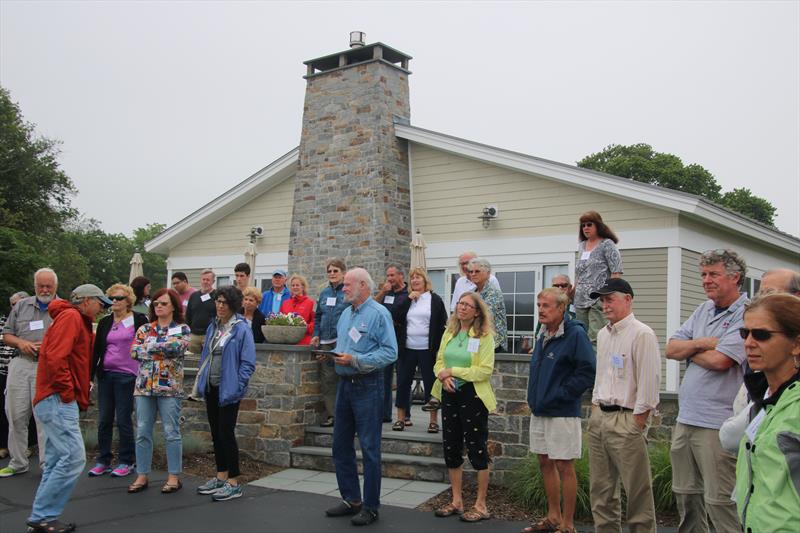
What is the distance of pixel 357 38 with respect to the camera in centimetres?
1384

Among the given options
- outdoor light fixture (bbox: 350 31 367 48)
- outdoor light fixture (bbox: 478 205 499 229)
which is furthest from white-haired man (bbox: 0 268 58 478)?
outdoor light fixture (bbox: 350 31 367 48)

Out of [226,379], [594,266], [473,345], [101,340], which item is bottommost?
[226,379]

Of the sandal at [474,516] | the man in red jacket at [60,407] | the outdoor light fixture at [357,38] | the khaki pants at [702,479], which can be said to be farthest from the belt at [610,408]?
the outdoor light fixture at [357,38]

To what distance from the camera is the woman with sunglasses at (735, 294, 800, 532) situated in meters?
2.23

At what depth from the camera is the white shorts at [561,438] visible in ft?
17.3

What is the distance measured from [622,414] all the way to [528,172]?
24.4ft

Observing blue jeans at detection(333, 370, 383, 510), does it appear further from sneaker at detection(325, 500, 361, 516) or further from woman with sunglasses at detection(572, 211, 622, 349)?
woman with sunglasses at detection(572, 211, 622, 349)

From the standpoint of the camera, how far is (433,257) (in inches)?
505

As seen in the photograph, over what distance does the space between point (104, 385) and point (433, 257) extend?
665cm

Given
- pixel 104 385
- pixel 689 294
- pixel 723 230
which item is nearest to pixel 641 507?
pixel 104 385

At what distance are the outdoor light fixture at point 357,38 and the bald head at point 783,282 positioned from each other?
11115 millimetres

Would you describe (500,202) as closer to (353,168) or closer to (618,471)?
(353,168)

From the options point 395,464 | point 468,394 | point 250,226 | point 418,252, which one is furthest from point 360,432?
point 250,226

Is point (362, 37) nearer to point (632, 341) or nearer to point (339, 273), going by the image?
point (339, 273)
